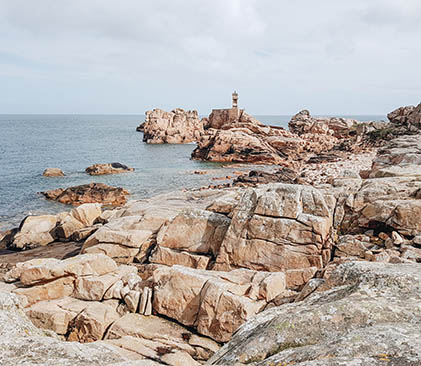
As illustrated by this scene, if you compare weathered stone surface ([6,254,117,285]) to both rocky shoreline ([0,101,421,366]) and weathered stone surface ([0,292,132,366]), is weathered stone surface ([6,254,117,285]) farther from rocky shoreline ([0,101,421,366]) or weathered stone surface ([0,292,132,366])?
weathered stone surface ([0,292,132,366])

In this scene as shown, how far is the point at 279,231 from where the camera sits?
13930mm

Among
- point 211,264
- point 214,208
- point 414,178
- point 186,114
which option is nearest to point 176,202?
point 214,208

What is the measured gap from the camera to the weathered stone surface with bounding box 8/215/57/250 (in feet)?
80.7

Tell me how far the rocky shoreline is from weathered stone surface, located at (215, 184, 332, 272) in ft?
0.13

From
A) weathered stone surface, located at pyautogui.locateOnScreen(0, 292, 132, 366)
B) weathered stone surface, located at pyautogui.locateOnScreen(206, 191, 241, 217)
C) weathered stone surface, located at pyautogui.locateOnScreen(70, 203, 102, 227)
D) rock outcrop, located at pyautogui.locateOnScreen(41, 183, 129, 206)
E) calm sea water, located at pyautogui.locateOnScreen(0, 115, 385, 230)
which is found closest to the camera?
weathered stone surface, located at pyautogui.locateOnScreen(0, 292, 132, 366)

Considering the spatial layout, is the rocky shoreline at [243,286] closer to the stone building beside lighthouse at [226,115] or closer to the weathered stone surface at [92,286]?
the weathered stone surface at [92,286]

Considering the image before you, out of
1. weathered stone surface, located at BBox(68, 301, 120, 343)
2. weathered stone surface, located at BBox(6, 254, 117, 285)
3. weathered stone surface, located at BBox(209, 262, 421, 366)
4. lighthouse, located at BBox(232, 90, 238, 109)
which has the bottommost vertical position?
weathered stone surface, located at BBox(68, 301, 120, 343)

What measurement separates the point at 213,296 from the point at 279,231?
445cm

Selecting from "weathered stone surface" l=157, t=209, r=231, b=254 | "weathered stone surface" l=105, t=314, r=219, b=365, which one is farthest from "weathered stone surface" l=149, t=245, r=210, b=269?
"weathered stone surface" l=105, t=314, r=219, b=365

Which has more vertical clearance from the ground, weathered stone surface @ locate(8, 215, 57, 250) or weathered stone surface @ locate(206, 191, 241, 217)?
weathered stone surface @ locate(206, 191, 241, 217)

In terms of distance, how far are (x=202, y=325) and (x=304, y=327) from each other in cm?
667

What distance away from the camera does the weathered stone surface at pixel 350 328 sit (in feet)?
11.5

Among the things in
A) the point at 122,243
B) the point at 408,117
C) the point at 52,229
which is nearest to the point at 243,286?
the point at 122,243

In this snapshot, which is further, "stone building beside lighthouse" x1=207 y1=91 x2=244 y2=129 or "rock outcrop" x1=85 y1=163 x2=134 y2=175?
"stone building beside lighthouse" x1=207 y1=91 x2=244 y2=129
